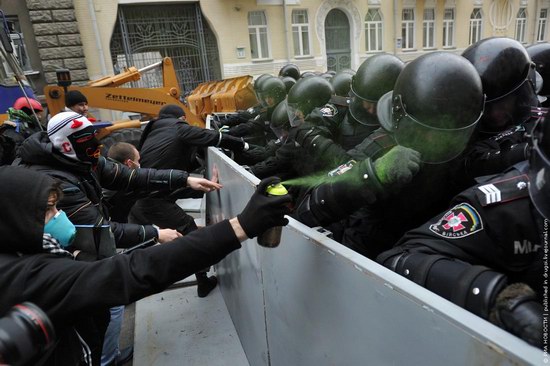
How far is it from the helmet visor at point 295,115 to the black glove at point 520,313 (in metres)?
2.53

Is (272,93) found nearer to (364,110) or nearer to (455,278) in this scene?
(364,110)

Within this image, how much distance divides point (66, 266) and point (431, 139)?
59.5 inches

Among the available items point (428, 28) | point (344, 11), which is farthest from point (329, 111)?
point (428, 28)

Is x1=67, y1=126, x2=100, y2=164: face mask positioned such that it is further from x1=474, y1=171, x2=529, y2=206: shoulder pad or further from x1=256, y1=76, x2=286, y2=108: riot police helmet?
x1=256, y1=76, x2=286, y2=108: riot police helmet

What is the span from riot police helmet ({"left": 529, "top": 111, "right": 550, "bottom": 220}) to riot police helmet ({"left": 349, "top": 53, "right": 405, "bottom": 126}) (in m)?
1.69

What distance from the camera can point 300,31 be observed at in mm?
16672

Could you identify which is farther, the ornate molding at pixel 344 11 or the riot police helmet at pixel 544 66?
the ornate molding at pixel 344 11

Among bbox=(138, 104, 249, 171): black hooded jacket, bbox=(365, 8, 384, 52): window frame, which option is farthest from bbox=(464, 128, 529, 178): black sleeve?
bbox=(365, 8, 384, 52): window frame

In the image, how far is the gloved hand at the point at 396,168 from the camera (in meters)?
1.46

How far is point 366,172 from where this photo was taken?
58.1 inches

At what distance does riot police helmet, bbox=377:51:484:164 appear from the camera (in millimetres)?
1584

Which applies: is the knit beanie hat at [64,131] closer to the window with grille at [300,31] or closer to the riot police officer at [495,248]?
the riot police officer at [495,248]

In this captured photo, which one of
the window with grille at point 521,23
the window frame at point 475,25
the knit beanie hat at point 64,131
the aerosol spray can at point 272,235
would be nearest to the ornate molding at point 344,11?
the window frame at point 475,25

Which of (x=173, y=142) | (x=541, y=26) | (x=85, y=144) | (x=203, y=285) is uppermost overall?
(x=541, y=26)
